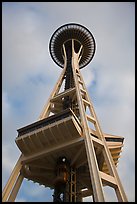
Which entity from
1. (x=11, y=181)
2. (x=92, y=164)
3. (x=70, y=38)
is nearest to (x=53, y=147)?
(x=92, y=164)

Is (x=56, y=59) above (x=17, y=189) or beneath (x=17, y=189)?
above

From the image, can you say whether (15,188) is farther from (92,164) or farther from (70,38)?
(70,38)

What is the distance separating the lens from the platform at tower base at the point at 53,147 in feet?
92.9

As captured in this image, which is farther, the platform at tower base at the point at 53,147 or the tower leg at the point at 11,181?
the platform at tower base at the point at 53,147

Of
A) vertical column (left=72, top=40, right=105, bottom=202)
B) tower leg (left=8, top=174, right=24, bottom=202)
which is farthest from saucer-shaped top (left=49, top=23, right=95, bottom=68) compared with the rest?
tower leg (left=8, top=174, right=24, bottom=202)

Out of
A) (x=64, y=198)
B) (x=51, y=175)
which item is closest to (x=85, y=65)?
(x=51, y=175)

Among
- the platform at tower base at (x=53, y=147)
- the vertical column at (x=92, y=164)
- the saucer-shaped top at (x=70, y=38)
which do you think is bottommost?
the vertical column at (x=92, y=164)

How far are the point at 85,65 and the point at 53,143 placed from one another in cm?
3405

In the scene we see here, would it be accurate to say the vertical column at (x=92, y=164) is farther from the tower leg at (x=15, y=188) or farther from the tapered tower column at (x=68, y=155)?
the tower leg at (x=15, y=188)

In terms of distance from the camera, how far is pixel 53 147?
28.9 m

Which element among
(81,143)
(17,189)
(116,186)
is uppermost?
(81,143)

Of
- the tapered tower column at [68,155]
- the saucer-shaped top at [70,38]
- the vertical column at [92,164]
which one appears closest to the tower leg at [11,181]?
the tapered tower column at [68,155]

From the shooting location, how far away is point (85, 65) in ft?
197

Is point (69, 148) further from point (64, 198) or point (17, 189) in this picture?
point (17, 189)
